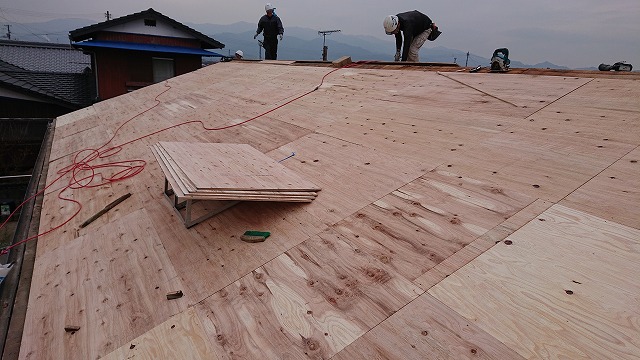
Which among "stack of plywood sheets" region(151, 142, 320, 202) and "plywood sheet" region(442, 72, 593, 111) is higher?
"plywood sheet" region(442, 72, 593, 111)

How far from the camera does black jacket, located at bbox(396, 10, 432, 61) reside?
648 cm

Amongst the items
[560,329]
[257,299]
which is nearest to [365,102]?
[257,299]

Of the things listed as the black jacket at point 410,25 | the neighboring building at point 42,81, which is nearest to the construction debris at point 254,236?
the black jacket at point 410,25

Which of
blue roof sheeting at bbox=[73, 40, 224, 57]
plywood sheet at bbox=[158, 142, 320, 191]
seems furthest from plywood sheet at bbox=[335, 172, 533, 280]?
blue roof sheeting at bbox=[73, 40, 224, 57]

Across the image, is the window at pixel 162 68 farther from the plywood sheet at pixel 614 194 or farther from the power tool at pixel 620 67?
the plywood sheet at pixel 614 194

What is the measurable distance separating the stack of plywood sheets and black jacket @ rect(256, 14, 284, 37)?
7.77 metres

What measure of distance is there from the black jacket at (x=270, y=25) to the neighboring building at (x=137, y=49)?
7.41 m

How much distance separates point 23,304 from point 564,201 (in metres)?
3.10

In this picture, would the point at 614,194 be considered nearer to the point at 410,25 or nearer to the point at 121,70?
the point at 410,25

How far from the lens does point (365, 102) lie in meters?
4.02

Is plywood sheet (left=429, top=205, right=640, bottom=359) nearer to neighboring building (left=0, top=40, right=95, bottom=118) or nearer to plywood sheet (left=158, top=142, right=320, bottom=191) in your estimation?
plywood sheet (left=158, top=142, right=320, bottom=191)

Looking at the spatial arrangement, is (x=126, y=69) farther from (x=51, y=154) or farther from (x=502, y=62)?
(x=502, y=62)

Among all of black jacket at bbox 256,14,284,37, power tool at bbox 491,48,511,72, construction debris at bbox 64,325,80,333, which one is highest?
black jacket at bbox 256,14,284,37

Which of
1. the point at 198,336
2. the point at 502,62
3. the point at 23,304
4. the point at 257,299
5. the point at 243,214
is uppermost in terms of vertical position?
the point at 502,62
